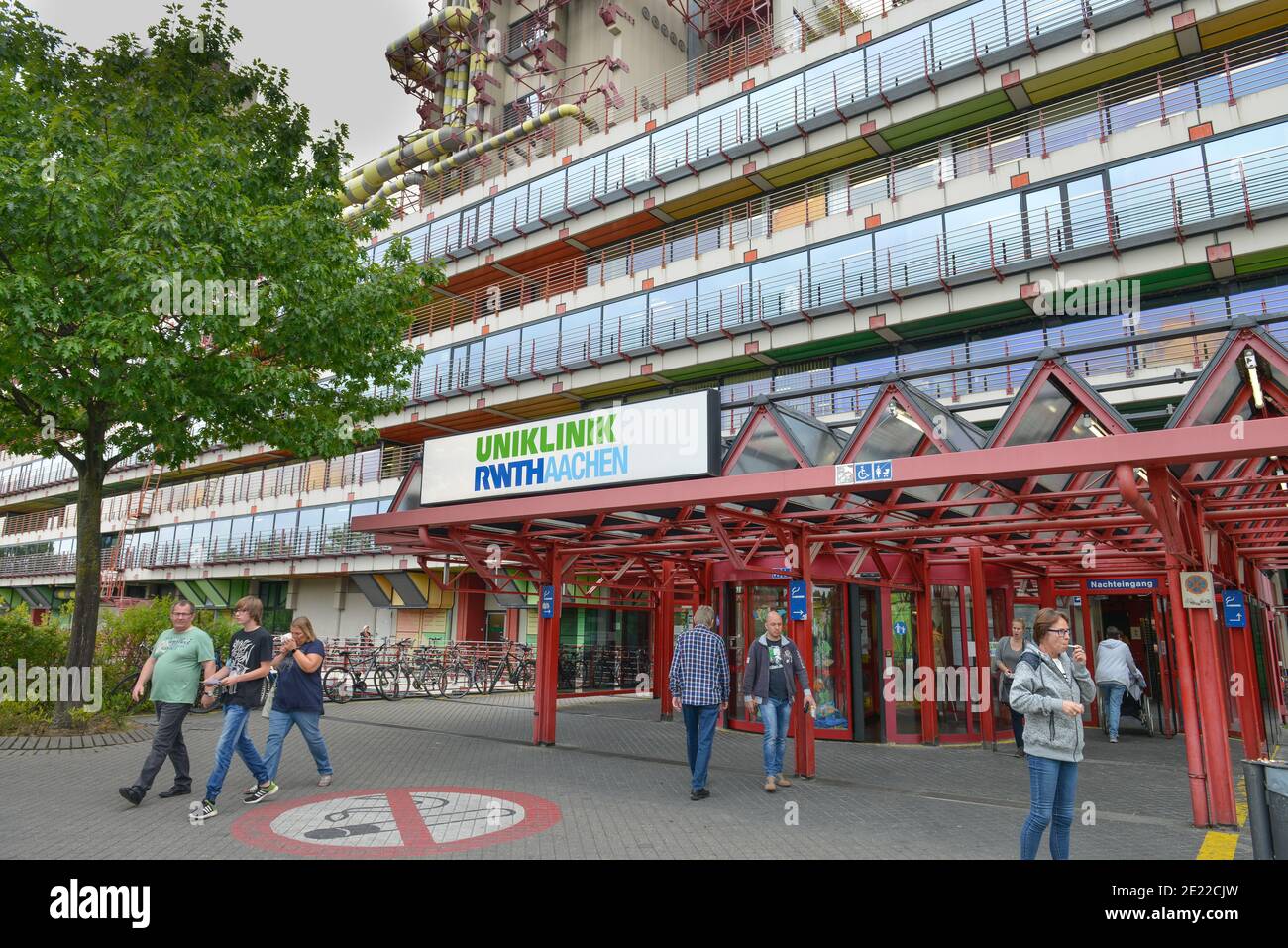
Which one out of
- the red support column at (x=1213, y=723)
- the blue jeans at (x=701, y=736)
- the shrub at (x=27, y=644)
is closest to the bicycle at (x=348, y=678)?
the shrub at (x=27, y=644)

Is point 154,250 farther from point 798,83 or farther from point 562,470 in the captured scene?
point 798,83

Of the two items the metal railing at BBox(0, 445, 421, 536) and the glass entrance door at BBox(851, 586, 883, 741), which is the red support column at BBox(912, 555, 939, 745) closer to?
the glass entrance door at BBox(851, 586, 883, 741)

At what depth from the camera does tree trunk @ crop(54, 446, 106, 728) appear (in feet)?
39.9

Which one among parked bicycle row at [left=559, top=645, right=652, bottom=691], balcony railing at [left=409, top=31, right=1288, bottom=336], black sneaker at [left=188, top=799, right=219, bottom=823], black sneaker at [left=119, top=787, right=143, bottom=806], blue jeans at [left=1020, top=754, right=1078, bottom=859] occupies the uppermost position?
balcony railing at [left=409, top=31, right=1288, bottom=336]

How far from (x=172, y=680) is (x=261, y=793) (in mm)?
1354

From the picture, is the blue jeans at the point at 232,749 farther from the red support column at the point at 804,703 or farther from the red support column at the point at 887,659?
the red support column at the point at 887,659

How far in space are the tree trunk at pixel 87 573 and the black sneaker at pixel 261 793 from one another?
5885 millimetres

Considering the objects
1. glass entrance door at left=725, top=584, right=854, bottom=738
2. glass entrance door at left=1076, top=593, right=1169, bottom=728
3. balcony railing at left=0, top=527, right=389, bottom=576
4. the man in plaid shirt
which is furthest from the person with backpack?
balcony railing at left=0, top=527, right=389, bottom=576

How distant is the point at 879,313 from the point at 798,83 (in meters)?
8.41

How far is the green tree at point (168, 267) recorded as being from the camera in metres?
10.7

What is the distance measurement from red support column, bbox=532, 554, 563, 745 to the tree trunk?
20.9ft

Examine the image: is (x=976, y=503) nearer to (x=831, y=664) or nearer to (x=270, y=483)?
(x=831, y=664)
